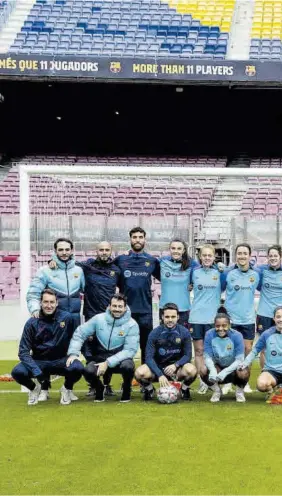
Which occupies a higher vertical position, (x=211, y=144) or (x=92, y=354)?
(x=211, y=144)

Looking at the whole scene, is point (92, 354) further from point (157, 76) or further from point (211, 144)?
point (211, 144)

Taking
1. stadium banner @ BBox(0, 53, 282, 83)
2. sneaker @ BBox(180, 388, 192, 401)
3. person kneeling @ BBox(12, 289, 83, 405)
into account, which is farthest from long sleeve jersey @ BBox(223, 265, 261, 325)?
stadium banner @ BBox(0, 53, 282, 83)

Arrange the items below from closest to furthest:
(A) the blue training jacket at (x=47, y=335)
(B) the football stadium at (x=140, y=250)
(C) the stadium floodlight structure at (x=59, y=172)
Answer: (B) the football stadium at (x=140, y=250)
(A) the blue training jacket at (x=47, y=335)
(C) the stadium floodlight structure at (x=59, y=172)

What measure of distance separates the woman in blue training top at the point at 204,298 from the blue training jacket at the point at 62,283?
1047mm

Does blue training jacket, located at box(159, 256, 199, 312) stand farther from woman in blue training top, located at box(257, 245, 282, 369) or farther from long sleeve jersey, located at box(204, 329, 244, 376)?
woman in blue training top, located at box(257, 245, 282, 369)

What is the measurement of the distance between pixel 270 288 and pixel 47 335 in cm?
205

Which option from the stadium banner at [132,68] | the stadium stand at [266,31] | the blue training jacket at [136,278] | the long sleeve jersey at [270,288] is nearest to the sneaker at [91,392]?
the blue training jacket at [136,278]

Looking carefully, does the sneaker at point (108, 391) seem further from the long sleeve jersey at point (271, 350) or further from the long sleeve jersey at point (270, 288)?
the long sleeve jersey at point (270, 288)

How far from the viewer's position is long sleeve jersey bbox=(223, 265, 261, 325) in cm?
622

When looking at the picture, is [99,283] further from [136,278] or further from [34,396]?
[34,396]

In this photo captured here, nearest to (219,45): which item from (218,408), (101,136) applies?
(101,136)

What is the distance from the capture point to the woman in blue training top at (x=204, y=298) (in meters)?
6.23

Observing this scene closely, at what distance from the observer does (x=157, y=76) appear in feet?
45.8

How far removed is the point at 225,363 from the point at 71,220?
338 centimetres
